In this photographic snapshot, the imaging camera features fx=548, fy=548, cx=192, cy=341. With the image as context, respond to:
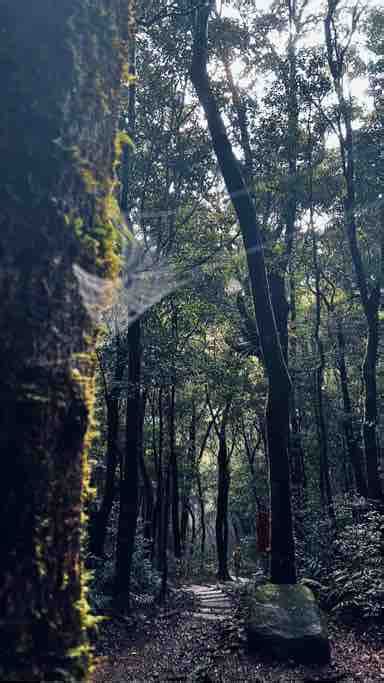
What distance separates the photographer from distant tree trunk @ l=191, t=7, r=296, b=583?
928 cm

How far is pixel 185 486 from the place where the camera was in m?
26.5

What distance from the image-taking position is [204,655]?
26.2 feet

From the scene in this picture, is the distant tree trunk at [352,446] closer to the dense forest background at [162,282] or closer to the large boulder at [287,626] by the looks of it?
the dense forest background at [162,282]

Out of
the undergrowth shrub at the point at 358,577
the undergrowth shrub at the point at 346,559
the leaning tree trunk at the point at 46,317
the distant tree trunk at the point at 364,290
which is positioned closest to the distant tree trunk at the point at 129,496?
the undergrowth shrub at the point at 346,559

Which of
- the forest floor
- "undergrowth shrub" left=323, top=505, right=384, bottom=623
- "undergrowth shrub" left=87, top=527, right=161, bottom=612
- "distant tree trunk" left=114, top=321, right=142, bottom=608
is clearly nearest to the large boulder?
the forest floor

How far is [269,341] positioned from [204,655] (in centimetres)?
523

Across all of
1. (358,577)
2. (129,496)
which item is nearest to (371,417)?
(358,577)

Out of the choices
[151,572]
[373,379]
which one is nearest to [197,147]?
[373,379]

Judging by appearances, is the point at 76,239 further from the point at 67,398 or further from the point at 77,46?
the point at 77,46

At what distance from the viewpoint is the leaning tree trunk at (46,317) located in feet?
6.00

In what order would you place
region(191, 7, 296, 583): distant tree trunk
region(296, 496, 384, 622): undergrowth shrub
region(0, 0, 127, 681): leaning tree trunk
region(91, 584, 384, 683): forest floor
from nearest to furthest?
1. region(0, 0, 127, 681): leaning tree trunk
2. region(91, 584, 384, 683): forest floor
3. region(296, 496, 384, 622): undergrowth shrub
4. region(191, 7, 296, 583): distant tree trunk

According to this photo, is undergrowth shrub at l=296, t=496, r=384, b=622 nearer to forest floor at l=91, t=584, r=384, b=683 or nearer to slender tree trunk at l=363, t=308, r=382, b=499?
forest floor at l=91, t=584, r=384, b=683

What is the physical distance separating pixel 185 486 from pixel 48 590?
2529 cm

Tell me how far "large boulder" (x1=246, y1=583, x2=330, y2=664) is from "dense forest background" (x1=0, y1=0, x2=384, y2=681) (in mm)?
982
